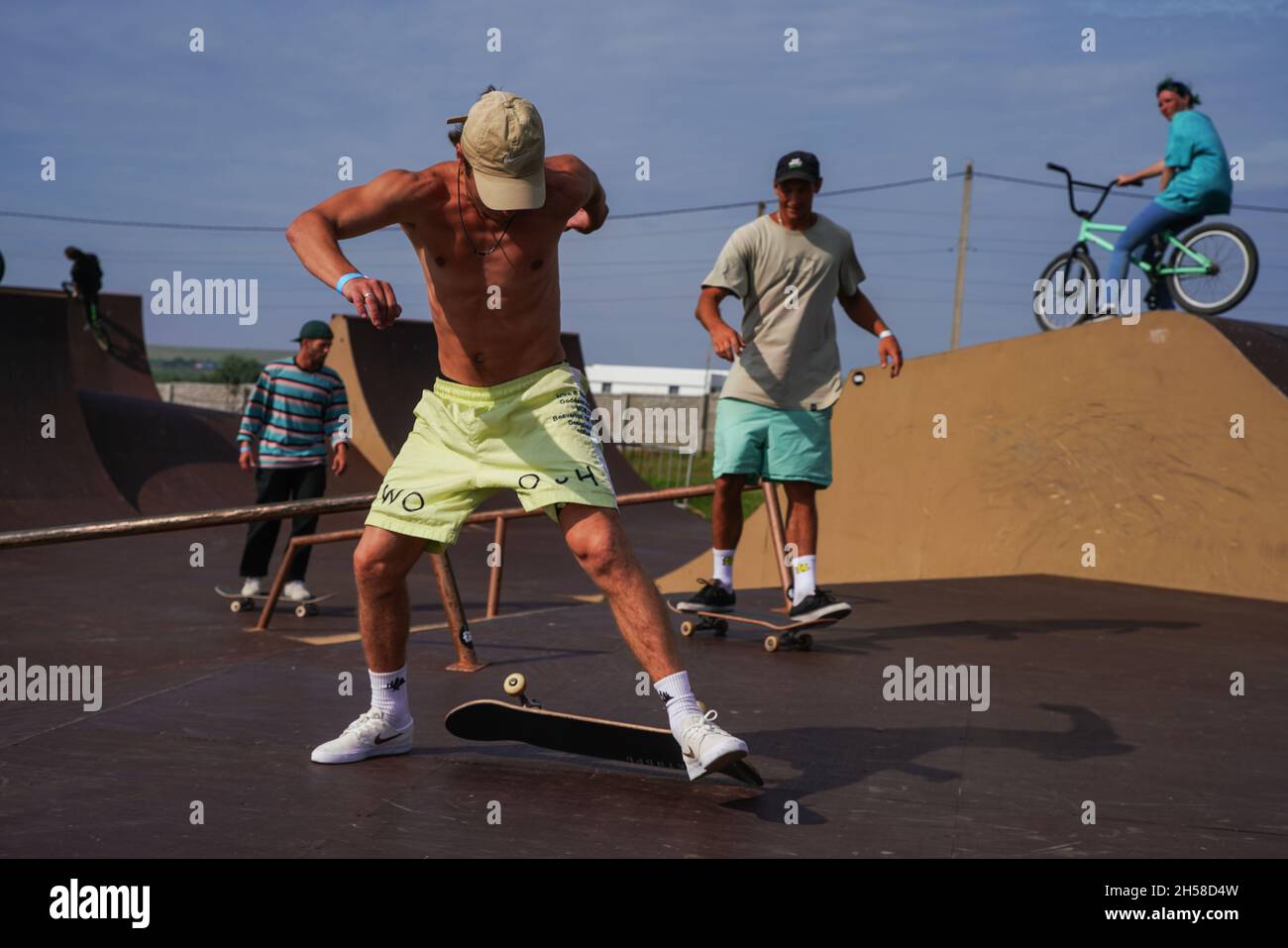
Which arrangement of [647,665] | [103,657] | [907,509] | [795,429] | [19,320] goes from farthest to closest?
[19,320] → [907,509] → [103,657] → [795,429] → [647,665]

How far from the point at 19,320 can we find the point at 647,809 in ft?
41.3

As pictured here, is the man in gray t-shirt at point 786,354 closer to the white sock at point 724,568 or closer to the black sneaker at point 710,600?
the black sneaker at point 710,600

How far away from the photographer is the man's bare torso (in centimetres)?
323

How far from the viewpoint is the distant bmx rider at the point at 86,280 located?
18375mm

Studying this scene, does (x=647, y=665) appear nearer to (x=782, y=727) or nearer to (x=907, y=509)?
(x=782, y=727)

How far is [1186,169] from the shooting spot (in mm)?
8531

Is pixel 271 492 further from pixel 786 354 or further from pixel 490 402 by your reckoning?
pixel 490 402

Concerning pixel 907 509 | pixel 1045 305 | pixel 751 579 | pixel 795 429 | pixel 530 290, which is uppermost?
pixel 1045 305

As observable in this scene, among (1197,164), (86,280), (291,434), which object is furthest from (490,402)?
(86,280)

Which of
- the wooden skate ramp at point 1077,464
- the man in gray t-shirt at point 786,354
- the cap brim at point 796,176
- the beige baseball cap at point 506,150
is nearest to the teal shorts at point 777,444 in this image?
the man in gray t-shirt at point 786,354

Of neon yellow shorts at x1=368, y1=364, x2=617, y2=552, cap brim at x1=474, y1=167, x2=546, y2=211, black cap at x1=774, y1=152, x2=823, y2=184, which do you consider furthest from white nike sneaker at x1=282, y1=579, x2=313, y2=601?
cap brim at x1=474, y1=167, x2=546, y2=211

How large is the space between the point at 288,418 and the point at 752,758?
5.54m

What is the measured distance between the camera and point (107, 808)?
290cm

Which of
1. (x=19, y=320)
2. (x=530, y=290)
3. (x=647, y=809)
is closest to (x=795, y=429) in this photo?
(x=530, y=290)
